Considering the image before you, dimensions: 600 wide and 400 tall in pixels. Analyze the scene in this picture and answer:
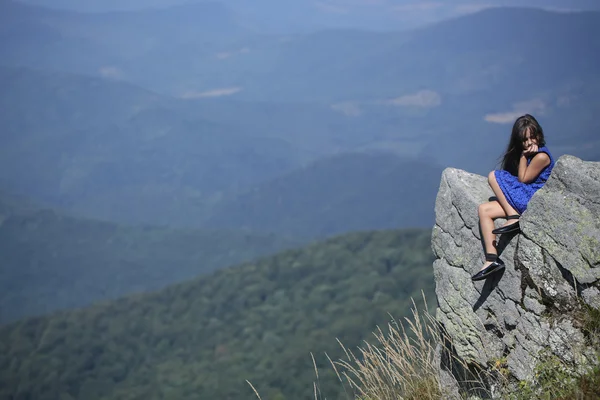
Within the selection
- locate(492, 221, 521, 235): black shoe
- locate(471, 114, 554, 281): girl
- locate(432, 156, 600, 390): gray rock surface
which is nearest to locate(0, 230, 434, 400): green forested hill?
locate(432, 156, 600, 390): gray rock surface

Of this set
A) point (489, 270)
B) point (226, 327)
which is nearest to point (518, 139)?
point (489, 270)

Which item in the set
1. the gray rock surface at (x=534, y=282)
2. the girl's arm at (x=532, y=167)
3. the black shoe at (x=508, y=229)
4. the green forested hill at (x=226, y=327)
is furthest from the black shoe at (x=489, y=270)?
the green forested hill at (x=226, y=327)

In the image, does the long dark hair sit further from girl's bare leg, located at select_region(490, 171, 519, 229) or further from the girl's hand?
girl's bare leg, located at select_region(490, 171, 519, 229)

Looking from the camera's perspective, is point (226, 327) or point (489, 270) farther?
point (226, 327)

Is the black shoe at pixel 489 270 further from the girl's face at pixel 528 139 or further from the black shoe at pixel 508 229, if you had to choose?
the girl's face at pixel 528 139

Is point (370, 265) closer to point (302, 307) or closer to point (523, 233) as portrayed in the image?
point (302, 307)

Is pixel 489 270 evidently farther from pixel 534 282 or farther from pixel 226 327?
pixel 226 327

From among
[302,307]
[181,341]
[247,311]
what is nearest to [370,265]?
[302,307]

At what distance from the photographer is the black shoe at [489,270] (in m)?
5.25

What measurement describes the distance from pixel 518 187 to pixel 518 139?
22.9 inches

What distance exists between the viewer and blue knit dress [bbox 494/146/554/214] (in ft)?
18.3

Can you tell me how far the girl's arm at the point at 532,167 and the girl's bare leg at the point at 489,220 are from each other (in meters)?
0.60

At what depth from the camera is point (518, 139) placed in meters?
5.96

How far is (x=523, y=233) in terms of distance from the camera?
5.24 metres
